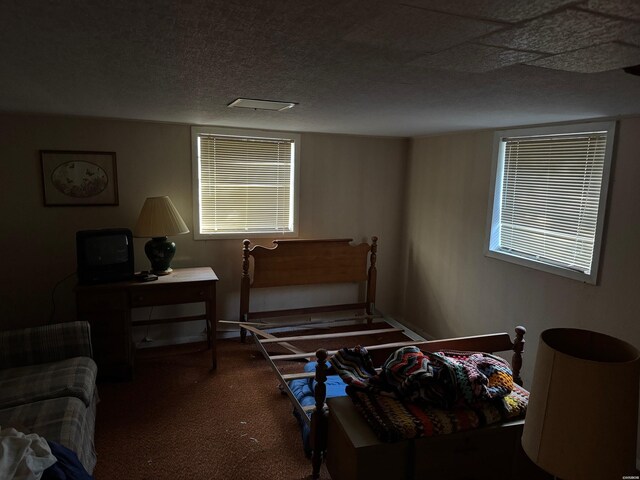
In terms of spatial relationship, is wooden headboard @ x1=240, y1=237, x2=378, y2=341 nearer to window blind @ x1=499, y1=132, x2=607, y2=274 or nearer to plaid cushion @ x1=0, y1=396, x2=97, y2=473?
window blind @ x1=499, y1=132, x2=607, y2=274

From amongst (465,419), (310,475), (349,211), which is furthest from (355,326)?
(465,419)

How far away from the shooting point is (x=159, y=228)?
11.0 feet

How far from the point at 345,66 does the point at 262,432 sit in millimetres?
2203

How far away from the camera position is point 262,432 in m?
2.66

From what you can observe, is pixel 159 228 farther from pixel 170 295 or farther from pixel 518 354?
pixel 518 354

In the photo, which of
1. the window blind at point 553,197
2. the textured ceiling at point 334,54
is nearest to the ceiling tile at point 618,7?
the textured ceiling at point 334,54

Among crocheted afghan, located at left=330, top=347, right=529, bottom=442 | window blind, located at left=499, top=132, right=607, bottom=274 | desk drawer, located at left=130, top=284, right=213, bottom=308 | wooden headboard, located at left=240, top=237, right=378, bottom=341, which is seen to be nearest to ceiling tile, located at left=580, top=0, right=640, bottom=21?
crocheted afghan, located at left=330, top=347, right=529, bottom=442

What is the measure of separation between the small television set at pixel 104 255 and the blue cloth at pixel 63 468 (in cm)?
167

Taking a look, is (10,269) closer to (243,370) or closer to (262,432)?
(243,370)

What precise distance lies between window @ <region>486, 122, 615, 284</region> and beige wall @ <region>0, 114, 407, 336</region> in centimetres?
140

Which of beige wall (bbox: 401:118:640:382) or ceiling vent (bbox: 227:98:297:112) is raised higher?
ceiling vent (bbox: 227:98:297:112)

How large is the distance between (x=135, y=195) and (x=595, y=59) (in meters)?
3.38

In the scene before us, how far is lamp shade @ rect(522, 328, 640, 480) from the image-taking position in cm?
93

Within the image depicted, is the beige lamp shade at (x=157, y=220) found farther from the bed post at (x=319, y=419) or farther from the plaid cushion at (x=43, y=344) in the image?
the bed post at (x=319, y=419)
